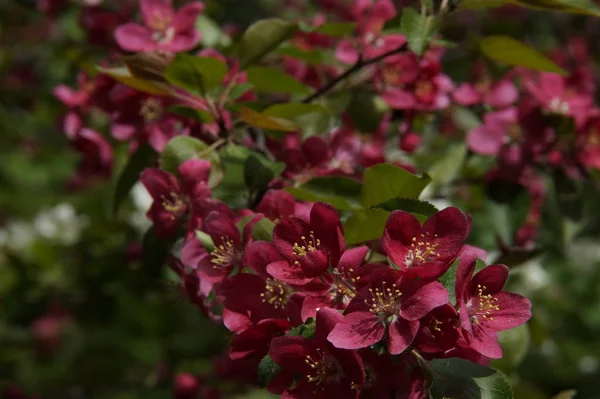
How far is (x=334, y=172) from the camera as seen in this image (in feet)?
3.64

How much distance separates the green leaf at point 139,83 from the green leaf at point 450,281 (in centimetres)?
49

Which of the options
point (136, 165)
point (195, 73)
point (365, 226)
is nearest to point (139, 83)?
point (195, 73)

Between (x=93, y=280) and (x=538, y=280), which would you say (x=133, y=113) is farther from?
(x=538, y=280)

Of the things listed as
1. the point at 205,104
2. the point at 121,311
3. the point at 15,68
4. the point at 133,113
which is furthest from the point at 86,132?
the point at 15,68

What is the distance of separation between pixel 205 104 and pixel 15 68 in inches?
75.4

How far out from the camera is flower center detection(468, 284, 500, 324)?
0.82m

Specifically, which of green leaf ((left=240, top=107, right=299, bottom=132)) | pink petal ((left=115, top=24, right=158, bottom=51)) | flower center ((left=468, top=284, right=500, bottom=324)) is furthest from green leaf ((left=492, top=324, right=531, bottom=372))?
pink petal ((left=115, top=24, right=158, bottom=51))

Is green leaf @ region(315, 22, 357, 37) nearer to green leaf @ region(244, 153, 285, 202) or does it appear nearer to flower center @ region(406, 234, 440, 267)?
green leaf @ region(244, 153, 285, 202)

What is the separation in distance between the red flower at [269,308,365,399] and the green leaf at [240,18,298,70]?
51 centimetres

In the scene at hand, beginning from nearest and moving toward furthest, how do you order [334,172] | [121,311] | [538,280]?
1. [334,172]
2. [121,311]
3. [538,280]

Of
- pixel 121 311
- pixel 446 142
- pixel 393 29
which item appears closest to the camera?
pixel 393 29

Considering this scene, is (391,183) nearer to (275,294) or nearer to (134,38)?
(275,294)

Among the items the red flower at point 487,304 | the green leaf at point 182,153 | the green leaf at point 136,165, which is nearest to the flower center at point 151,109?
the green leaf at point 136,165

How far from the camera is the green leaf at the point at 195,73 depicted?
3.41 ft
